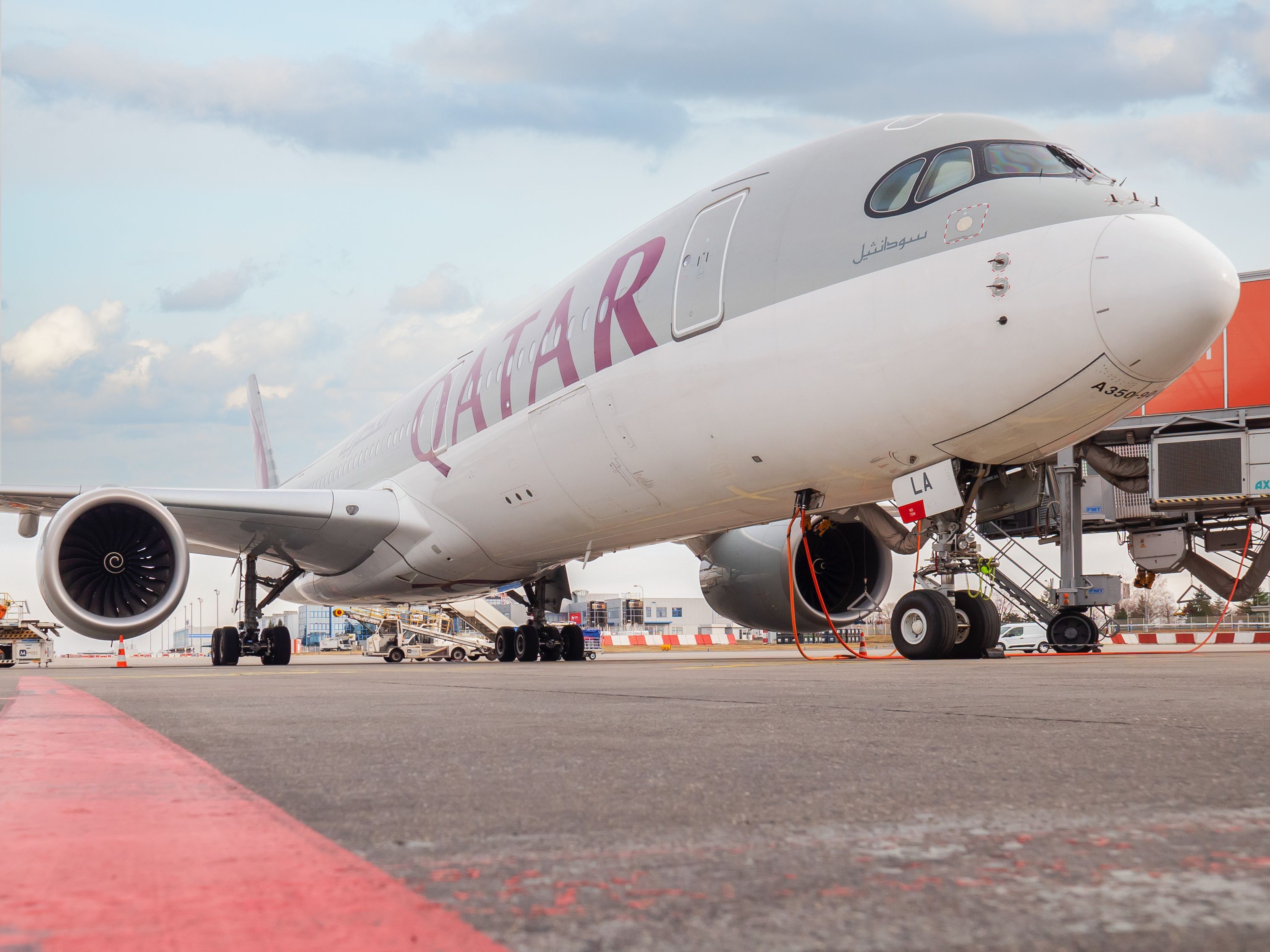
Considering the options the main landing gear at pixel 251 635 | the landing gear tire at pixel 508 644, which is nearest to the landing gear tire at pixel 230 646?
the main landing gear at pixel 251 635

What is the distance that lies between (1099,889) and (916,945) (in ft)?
0.73

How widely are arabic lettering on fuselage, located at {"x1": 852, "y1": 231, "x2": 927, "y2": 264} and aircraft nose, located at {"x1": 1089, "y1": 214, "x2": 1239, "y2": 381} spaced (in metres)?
1.02

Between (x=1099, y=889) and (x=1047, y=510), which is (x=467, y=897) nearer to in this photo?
(x=1099, y=889)

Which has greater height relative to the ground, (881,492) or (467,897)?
(881,492)

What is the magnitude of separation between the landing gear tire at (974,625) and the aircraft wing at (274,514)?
20.9 feet

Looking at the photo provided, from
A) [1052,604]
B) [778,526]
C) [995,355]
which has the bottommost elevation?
[1052,604]

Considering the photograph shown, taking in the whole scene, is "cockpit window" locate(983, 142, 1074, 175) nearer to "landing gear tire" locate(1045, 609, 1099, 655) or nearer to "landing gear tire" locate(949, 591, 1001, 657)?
"landing gear tire" locate(949, 591, 1001, 657)

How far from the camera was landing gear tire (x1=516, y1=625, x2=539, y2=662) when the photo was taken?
13.4 metres

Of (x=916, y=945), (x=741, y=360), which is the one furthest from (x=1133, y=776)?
(x=741, y=360)

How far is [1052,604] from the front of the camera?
18391 millimetres

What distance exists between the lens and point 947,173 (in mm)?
6562

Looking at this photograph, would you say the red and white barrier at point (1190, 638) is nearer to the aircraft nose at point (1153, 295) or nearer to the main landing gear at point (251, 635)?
the main landing gear at point (251, 635)

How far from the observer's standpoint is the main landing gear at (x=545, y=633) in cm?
1296

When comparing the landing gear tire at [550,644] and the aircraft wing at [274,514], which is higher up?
the aircraft wing at [274,514]
